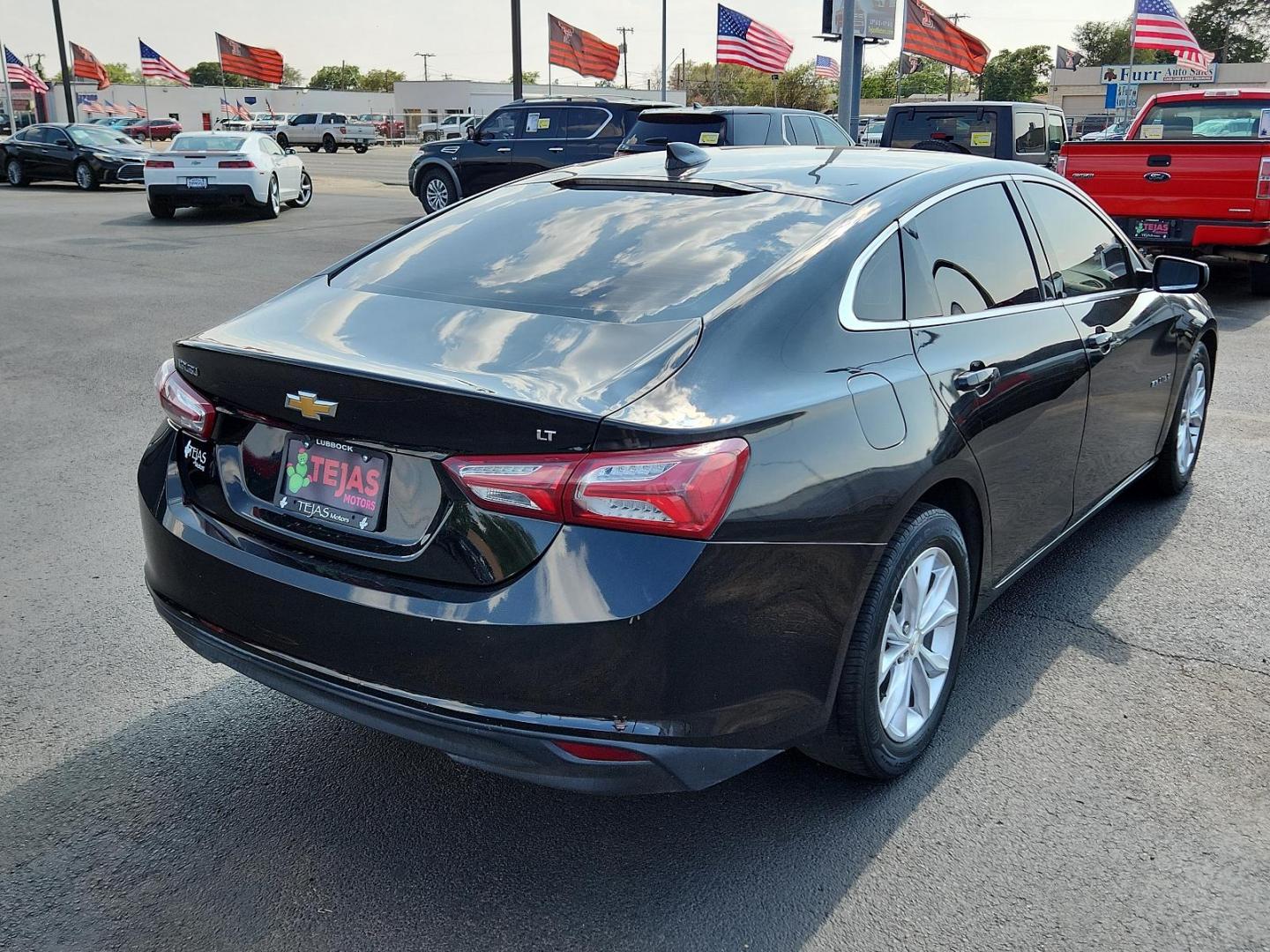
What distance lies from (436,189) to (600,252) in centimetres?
1616

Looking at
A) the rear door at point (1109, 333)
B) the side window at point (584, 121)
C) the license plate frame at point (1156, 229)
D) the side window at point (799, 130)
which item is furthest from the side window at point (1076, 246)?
the side window at point (584, 121)

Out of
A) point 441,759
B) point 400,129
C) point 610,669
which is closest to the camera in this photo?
point 610,669

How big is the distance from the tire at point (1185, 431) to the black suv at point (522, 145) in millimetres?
11689

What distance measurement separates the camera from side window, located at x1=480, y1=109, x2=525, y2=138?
58.1 ft

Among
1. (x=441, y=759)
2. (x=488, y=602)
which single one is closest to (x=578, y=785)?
(x=488, y=602)

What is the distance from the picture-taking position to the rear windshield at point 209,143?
18.7 metres

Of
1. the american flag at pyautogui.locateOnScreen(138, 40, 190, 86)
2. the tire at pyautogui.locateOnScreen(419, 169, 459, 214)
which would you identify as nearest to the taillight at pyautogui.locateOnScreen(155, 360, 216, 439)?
the tire at pyautogui.locateOnScreen(419, 169, 459, 214)

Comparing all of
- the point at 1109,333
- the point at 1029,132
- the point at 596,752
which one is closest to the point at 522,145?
the point at 1029,132

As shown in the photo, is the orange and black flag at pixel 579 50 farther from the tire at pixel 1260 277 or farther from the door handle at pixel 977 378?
the door handle at pixel 977 378

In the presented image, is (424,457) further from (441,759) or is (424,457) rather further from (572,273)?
(441,759)

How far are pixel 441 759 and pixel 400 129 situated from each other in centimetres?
9456

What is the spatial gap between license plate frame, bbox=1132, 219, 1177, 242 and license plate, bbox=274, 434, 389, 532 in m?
9.98

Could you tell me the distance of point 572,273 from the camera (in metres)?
3.10

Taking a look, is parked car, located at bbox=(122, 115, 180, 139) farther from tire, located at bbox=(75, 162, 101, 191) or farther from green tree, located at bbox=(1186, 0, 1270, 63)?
green tree, located at bbox=(1186, 0, 1270, 63)
